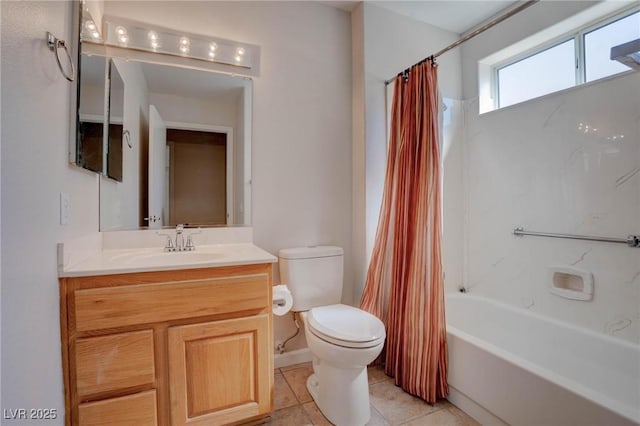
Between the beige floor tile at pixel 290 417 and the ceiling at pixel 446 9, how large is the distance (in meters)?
2.64

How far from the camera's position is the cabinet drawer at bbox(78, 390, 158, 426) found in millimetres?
1167

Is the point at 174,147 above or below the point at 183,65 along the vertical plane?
below

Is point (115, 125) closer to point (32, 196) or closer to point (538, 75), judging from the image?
point (32, 196)

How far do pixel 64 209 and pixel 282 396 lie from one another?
146 cm

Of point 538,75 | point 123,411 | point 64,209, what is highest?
point 538,75

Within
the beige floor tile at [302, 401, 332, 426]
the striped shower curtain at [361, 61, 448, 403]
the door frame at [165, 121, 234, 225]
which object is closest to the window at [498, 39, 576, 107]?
the striped shower curtain at [361, 61, 448, 403]

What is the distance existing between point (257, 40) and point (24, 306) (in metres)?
1.86

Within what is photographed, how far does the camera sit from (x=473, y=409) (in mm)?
1572

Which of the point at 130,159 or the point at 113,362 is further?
the point at 130,159

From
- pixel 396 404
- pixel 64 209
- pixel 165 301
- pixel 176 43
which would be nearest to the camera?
pixel 64 209

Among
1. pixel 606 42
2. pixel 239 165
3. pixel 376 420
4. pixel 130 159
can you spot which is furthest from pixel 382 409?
pixel 606 42

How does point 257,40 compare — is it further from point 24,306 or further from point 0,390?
point 0,390

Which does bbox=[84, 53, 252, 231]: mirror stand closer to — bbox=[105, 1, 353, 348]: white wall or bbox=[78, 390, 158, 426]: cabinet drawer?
bbox=[105, 1, 353, 348]: white wall

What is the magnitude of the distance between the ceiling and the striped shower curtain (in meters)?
0.69
